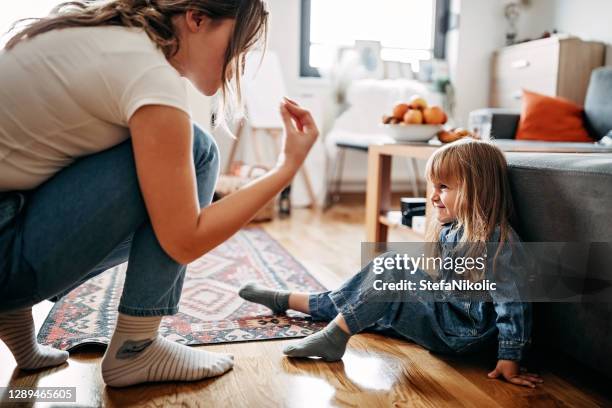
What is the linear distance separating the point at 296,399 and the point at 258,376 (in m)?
0.12

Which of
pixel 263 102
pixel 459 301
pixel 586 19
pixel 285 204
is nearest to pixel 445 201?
pixel 459 301

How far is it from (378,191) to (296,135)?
4.08 feet

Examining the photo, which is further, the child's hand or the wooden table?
the wooden table

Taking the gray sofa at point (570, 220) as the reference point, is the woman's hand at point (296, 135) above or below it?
above

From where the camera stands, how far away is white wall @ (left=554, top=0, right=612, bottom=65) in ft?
11.2

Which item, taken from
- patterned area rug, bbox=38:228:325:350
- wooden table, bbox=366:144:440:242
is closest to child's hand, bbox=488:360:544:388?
patterned area rug, bbox=38:228:325:350

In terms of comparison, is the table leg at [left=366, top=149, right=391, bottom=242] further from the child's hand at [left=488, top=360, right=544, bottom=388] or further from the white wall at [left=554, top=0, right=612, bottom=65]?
the white wall at [left=554, top=0, right=612, bottom=65]

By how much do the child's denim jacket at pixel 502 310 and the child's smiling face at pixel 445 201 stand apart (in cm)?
4

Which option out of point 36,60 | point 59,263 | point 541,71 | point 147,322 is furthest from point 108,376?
point 541,71

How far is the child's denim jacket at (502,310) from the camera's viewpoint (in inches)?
40.3

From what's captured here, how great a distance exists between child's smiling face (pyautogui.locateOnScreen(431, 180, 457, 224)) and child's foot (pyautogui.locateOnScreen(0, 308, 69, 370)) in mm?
819

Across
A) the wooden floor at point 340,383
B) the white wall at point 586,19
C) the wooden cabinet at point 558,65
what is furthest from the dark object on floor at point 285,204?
the white wall at point 586,19

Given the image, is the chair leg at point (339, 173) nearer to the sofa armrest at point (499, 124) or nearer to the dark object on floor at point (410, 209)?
the sofa armrest at point (499, 124)

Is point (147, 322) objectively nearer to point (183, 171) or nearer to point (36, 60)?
point (183, 171)
